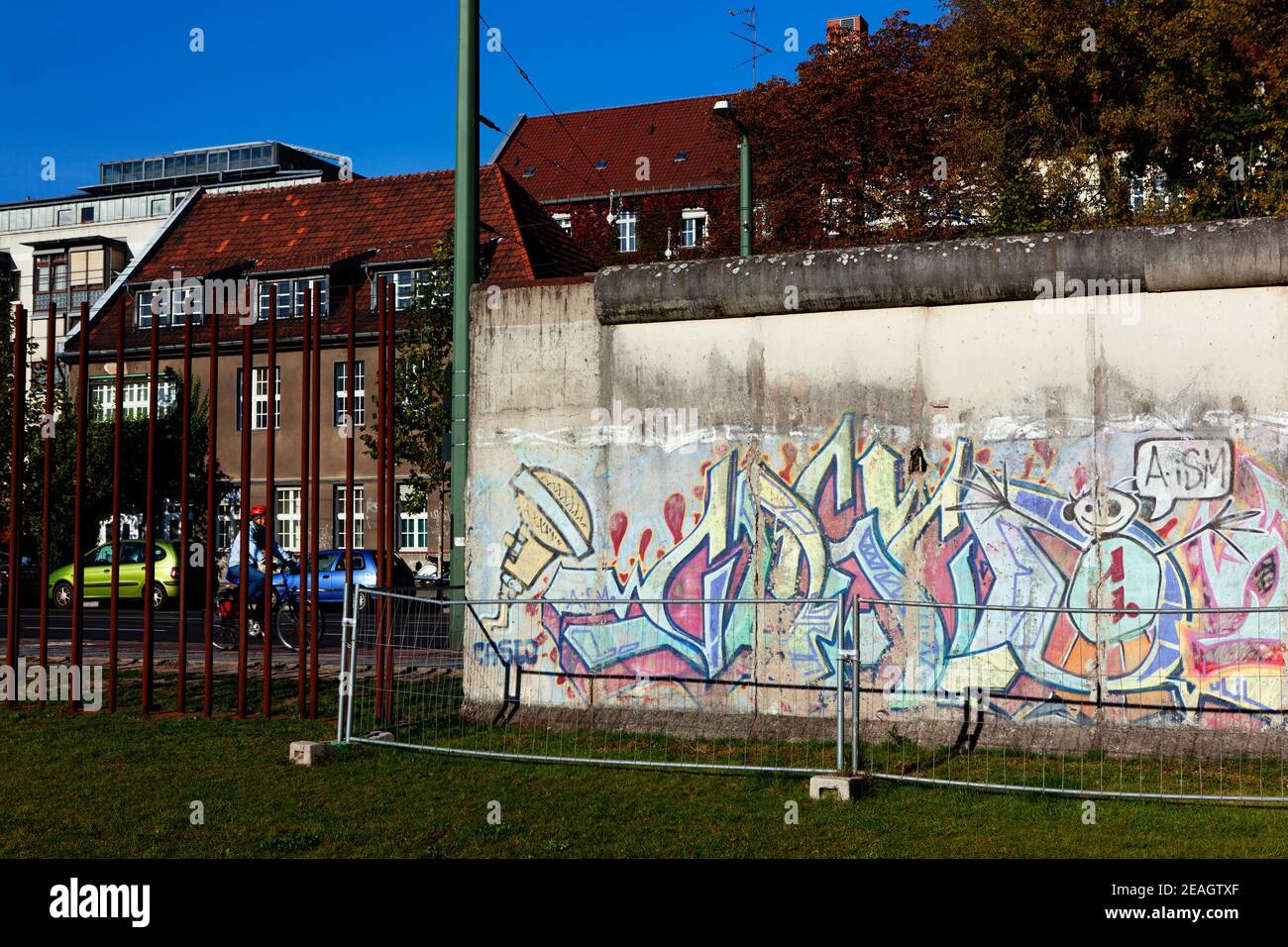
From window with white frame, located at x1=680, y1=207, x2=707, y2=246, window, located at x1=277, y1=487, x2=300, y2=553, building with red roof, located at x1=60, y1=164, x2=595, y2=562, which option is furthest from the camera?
window with white frame, located at x1=680, y1=207, x2=707, y2=246

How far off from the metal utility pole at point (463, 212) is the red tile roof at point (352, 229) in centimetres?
2364

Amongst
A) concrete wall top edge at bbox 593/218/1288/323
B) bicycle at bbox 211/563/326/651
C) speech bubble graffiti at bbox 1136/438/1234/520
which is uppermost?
concrete wall top edge at bbox 593/218/1288/323

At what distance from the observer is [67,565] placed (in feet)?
98.2

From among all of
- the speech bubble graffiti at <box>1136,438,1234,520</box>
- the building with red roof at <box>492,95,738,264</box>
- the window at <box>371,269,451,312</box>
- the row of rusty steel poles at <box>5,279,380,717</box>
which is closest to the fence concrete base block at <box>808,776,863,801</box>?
the speech bubble graffiti at <box>1136,438,1234,520</box>

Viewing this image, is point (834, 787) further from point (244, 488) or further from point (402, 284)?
point (402, 284)

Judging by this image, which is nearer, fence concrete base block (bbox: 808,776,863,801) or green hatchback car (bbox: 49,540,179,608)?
fence concrete base block (bbox: 808,776,863,801)

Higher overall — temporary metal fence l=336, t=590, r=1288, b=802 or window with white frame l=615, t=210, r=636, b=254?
window with white frame l=615, t=210, r=636, b=254

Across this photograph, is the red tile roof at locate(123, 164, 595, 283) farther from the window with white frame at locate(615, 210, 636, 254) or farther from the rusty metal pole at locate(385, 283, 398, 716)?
the rusty metal pole at locate(385, 283, 398, 716)

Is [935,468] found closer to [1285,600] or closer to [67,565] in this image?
[1285,600]

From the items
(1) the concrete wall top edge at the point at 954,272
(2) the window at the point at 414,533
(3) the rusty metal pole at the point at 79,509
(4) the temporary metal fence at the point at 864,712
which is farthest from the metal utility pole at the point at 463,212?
(2) the window at the point at 414,533

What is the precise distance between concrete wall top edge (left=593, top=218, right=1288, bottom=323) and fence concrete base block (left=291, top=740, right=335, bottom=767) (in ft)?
12.4

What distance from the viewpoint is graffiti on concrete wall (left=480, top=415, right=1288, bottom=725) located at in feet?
29.8
